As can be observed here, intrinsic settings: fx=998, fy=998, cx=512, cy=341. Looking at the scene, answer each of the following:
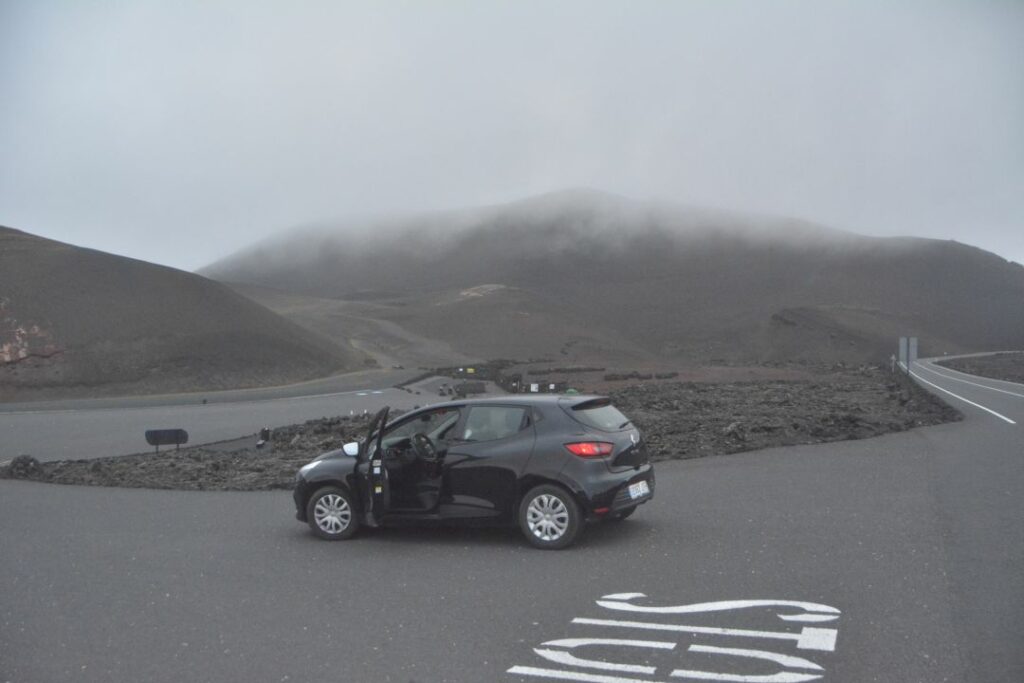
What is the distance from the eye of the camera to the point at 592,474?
9.85 meters

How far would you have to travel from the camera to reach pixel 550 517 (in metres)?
9.93

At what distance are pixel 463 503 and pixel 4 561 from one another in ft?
15.8

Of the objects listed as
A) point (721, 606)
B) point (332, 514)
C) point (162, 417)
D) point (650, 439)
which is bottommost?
point (721, 606)

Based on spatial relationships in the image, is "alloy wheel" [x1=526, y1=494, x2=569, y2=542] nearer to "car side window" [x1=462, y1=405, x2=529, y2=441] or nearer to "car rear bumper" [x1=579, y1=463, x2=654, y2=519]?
"car rear bumper" [x1=579, y1=463, x2=654, y2=519]

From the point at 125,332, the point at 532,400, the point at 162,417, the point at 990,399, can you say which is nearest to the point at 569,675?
the point at 532,400

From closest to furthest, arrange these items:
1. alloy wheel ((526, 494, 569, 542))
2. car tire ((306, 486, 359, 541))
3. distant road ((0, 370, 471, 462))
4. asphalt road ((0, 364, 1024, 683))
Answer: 1. asphalt road ((0, 364, 1024, 683))
2. alloy wheel ((526, 494, 569, 542))
3. car tire ((306, 486, 359, 541))
4. distant road ((0, 370, 471, 462))

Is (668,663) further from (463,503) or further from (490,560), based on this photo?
(463,503)

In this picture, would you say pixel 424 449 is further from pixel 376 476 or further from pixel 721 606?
pixel 721 606

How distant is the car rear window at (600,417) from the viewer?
10.3 metres

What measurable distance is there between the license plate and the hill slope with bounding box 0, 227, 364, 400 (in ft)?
206

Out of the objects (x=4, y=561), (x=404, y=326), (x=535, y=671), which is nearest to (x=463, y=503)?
(x=535, y=671)

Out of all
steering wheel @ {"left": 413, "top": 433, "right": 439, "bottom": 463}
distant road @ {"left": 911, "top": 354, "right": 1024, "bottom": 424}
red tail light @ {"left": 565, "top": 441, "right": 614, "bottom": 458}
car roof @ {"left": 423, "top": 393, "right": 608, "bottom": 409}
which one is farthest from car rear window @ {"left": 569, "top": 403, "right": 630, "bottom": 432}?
distant road @ {"left": 911, "top": 354, "right": 1024, "bottom": 424}

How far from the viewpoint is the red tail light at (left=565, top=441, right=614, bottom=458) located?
392 inches

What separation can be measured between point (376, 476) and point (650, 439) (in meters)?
10.7
